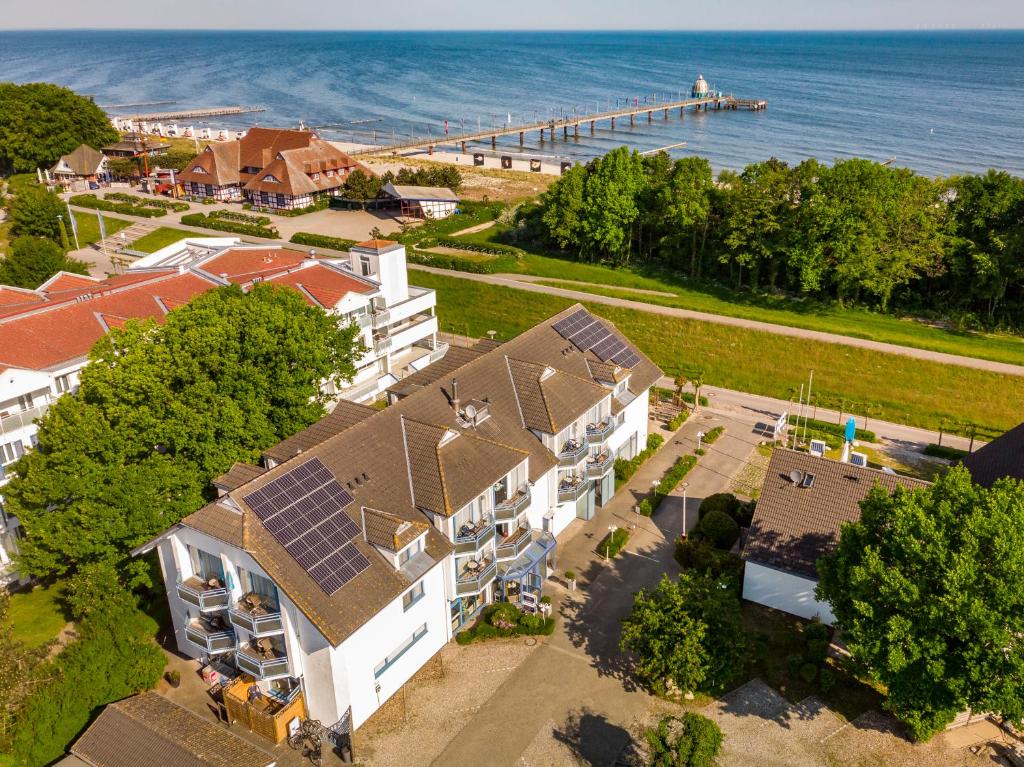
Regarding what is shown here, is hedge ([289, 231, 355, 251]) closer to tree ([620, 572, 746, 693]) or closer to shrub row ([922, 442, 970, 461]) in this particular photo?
shrub row ([922, 442, 970, 461])

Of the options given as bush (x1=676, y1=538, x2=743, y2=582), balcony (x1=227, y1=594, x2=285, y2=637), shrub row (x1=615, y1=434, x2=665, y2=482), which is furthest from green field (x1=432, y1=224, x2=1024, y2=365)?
balcony (x1=227, y1=594, x2=285, y2=637)

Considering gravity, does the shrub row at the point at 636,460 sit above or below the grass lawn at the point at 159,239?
below

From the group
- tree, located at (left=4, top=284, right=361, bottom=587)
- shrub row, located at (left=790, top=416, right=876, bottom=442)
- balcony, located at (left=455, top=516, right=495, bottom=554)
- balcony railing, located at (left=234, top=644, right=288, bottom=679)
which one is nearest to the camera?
balcony railing, located at (left=234, top=644, right=288, bottom=679)

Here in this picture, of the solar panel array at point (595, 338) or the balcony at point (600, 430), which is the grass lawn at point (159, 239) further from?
the balcony at point (600, 430)

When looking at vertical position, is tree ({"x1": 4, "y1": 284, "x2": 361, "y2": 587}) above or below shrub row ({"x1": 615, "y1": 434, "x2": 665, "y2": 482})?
above

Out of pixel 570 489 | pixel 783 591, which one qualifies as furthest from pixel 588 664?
pixel 570 489

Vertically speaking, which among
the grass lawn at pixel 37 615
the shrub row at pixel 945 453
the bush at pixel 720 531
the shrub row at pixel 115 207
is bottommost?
the grass lawn at pixel 37 615

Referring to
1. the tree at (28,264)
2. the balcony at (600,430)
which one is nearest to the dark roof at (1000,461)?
the balcony at (600,430)

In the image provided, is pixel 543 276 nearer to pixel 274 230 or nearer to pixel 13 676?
pixel 274 230
